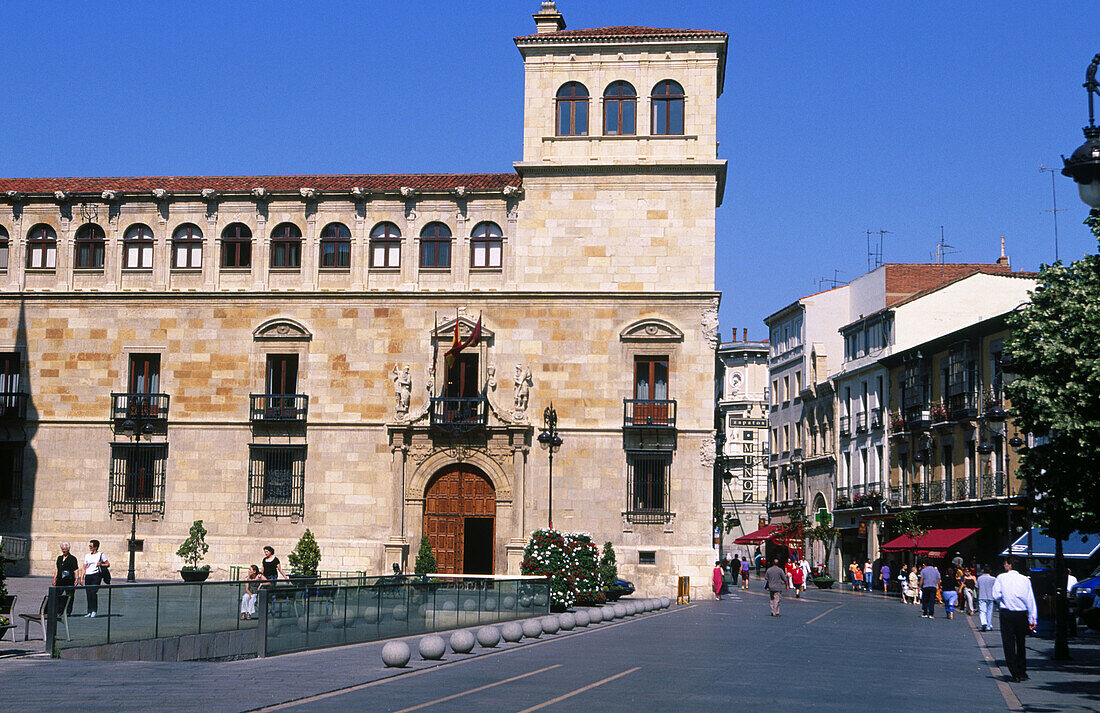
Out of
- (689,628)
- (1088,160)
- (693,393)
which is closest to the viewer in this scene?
(1088,160)

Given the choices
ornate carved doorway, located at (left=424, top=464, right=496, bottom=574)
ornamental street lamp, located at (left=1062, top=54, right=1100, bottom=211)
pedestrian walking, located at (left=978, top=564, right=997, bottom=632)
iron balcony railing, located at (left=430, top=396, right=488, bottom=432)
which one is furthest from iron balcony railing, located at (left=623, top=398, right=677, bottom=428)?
ornamental street lamp, located at (left=1062, top=54, right=1100, bottom=211)

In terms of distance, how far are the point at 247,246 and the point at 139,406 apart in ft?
23.3

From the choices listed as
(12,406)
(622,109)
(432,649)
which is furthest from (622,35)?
(432,649)

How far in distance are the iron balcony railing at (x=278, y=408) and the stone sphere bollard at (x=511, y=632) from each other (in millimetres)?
23351

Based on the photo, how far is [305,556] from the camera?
4603cm

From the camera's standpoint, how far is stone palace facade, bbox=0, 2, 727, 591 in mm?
46750

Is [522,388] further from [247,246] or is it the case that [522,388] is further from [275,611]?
[275,611]

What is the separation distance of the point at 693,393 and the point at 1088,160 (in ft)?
106

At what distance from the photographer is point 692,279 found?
47281 mm

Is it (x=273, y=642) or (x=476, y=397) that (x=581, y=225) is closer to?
(x=476, y=397)

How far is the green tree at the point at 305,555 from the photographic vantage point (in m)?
45.4

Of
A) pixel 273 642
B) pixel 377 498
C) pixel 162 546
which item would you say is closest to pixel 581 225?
pixel 377 498

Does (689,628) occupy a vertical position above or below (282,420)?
below

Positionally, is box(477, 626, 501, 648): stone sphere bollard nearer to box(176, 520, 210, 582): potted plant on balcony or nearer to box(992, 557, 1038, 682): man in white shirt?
box(992, 557, 1038, 682): man in white shirt
